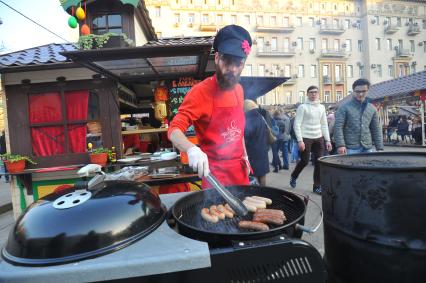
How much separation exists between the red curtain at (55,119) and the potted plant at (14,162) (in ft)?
0.98

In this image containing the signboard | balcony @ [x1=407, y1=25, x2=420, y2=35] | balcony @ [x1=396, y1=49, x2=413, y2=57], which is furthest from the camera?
balcony @ [x1=407, y1=25, x2=420, y2=35]

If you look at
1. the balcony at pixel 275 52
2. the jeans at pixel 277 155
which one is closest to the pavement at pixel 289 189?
the jeans at pixel 277 155

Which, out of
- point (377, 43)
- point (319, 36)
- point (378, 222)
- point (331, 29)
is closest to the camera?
point (378, 222)

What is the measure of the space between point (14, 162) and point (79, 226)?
4.86 metres

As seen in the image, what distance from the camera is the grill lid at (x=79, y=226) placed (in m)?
1.13

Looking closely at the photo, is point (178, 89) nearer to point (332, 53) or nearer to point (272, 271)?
point (272, 271)

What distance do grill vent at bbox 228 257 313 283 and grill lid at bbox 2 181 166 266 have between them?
50 cm

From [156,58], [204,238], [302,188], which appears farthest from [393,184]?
[302,188]

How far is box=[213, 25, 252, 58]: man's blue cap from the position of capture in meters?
1.87

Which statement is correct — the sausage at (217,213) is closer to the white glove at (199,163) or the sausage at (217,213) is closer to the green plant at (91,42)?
the white glove at (199,163)

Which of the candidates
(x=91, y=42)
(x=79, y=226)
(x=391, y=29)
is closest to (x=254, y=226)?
(x=79, y=226)

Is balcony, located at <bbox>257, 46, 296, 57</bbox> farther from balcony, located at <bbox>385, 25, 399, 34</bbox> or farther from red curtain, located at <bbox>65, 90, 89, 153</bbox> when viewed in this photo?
red curtain, located at <bbox>65, 90, 89, 153</bbox>

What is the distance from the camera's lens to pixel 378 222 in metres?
1.42

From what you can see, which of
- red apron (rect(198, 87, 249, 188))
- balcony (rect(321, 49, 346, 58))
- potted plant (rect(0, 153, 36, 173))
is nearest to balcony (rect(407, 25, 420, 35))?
balcony (rect(321, 49, 346, 58))
